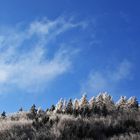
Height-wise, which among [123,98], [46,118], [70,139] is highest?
[123,98]

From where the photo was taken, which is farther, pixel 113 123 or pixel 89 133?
pixel 113 123

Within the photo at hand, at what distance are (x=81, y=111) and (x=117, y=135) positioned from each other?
6.47 meters

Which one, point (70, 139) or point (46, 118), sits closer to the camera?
point (70, 139)

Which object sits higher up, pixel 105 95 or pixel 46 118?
pixel 105 95

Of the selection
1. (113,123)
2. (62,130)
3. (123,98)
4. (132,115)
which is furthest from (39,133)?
(123,98)

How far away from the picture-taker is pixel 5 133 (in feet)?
60.0

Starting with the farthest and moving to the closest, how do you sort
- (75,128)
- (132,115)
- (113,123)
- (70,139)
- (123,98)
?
(123,98), (132,115), (113,123), (75,128), (70,139)

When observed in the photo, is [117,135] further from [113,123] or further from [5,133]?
[5,133]

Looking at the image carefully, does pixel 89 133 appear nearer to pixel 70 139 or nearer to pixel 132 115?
pixel 70 139

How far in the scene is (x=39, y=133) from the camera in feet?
58.6

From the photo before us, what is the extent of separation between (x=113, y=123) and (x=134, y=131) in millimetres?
1439

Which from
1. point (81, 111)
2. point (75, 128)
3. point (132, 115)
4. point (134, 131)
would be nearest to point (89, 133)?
point (75, 128)

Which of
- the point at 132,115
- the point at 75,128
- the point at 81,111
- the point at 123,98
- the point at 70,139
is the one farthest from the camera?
the point at 123,98

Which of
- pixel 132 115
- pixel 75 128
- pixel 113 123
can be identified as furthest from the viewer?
pixel 132 115
